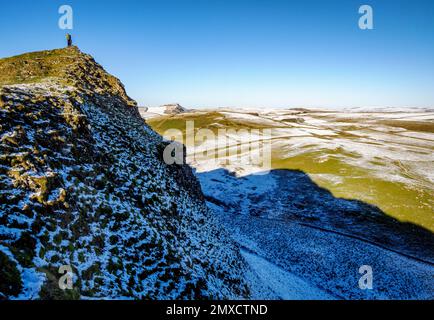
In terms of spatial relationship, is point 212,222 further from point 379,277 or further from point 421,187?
point 421,187

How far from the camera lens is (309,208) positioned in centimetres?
4550

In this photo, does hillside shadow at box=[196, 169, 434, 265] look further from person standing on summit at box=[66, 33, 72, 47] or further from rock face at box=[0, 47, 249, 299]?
person standing on summit at box=[66, 33, 72, 47]

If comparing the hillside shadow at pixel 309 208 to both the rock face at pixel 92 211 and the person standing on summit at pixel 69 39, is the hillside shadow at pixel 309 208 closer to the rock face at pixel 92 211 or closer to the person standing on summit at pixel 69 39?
the rock face at pixel 92 211

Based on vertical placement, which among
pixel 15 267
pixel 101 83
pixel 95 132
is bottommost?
pixel 15 267

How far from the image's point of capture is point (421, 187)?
156 ft

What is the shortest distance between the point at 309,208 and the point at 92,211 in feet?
133

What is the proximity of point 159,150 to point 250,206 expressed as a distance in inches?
1124

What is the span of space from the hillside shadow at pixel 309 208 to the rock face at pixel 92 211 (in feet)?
75.7

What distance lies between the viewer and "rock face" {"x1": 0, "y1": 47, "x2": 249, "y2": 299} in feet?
32.9

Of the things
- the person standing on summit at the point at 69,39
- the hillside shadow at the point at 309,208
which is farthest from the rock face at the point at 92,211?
the hillside shadow at the point at 309,208

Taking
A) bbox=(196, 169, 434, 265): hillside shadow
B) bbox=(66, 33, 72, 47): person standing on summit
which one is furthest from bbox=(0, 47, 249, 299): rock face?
bbox=(196, 169, 434, 265): hillside shadow

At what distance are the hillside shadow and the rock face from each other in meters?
23.1

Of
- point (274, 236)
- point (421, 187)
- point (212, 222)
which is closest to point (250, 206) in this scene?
point (274, 236)

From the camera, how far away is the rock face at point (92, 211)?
1004cm
